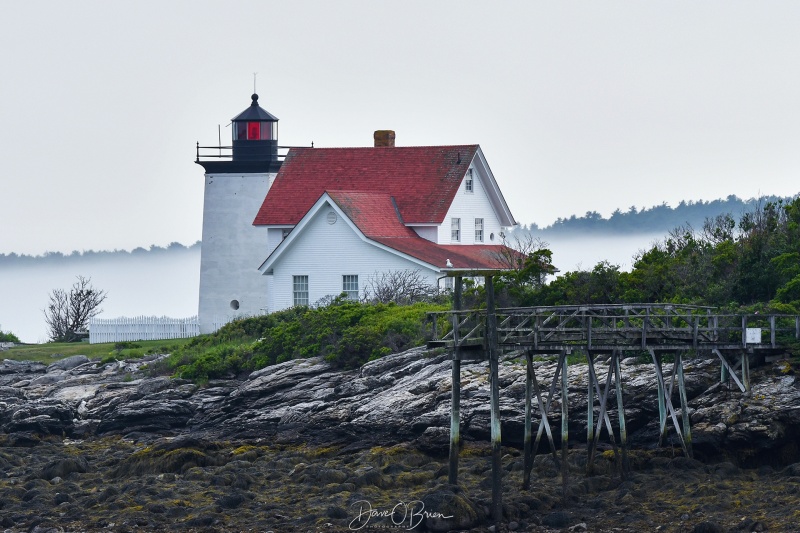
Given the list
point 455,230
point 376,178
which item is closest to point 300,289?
point 455,230

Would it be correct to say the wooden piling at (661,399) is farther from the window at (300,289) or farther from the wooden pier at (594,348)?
the window at (300,289)

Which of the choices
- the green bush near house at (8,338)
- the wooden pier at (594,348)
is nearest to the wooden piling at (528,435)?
the wooden pier at (594,348)

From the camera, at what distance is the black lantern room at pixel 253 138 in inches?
1994

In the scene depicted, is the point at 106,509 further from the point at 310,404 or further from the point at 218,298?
the point at 218,298

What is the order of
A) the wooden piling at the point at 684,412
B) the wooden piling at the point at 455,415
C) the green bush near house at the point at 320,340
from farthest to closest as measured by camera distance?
the green bush near house at the point at 320,340 → the wooden piling at the point at 684,412 → the wooden piling at the point at 455,415

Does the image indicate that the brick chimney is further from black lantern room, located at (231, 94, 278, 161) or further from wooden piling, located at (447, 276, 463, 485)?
wooden piling, located at (447, 276, 463, 485)

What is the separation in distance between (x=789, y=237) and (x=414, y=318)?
952cm

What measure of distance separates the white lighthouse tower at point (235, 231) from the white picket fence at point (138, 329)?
122cm

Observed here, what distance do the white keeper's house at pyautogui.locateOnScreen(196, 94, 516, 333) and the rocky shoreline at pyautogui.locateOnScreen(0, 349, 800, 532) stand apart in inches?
328

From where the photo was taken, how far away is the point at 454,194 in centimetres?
4759

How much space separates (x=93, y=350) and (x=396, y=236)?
34.8ft

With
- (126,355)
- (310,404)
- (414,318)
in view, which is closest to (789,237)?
(414,318)

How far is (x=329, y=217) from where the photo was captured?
4512cm

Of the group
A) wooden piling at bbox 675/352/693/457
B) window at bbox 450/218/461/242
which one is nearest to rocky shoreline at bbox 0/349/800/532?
wooden piling at bbox 675/352/693/457
